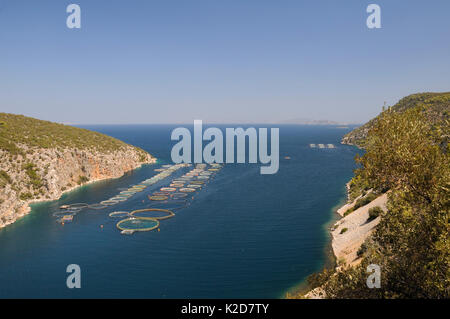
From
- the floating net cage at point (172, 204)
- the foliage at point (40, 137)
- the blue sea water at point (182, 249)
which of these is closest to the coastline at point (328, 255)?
the blue sea water at point (182, 249)

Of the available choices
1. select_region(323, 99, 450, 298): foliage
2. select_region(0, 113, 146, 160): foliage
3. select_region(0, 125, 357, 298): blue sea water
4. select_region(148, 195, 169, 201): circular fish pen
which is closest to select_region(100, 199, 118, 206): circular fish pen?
select_region(0, 125, 357, 298): blue sea water

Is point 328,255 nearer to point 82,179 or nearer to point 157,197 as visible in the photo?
point 157,197

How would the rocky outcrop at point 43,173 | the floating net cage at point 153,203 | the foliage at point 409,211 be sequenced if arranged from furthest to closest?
the rocky outcrop at point 43,173 < the floating net cage at point 153,203 < the foliage at point 409,211

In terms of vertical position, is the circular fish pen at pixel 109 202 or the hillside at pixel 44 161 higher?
the hillside at pixel 44 161

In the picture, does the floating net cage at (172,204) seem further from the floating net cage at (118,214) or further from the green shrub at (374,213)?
the green shrub at (374,213)

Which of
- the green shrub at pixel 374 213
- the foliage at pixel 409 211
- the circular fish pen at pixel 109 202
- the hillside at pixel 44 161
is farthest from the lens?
the circular fish pen at pixel 109 202

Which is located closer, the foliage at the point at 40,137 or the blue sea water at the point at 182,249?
the blue sea water at the point at 182,249
